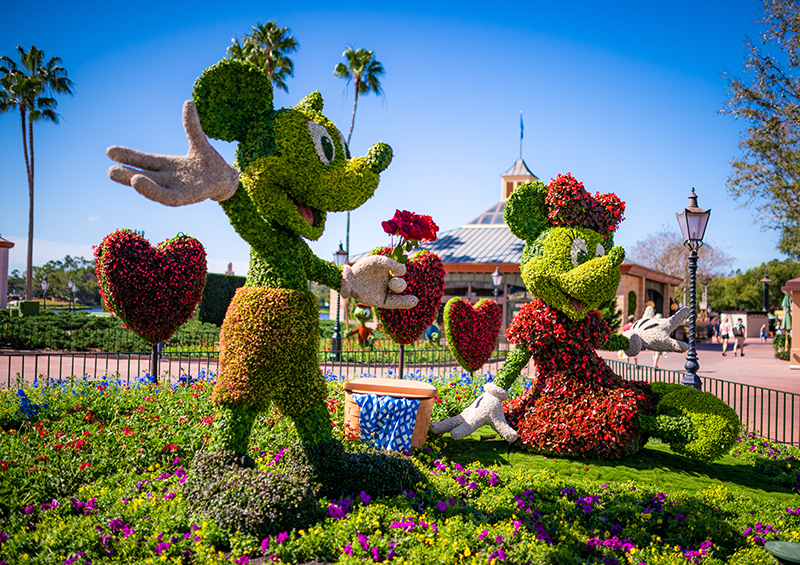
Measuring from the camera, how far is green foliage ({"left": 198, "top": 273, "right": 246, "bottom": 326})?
2394cm

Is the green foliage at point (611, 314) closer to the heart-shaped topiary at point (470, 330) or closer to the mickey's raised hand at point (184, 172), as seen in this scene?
the heart-shaped topiary at point (470, 330)

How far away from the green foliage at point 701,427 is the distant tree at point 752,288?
47.3m

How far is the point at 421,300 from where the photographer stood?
20.4 ft

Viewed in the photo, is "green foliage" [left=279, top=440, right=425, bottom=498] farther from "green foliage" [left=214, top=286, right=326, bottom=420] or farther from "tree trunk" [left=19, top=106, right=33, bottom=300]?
"tree trunk" [left=19, top=106, right=33, bottom=300]

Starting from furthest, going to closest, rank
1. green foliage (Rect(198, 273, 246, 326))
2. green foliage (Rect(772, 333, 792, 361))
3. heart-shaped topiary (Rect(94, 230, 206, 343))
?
1. green foliage (Rect(198, 273, 246, 326))
2. green foliage (Rect(772, 333, 792, 361))
3. heart-shaped topiary (Rect(94, 230, 206, 343))

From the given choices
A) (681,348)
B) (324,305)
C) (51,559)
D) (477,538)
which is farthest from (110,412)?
(324,305)

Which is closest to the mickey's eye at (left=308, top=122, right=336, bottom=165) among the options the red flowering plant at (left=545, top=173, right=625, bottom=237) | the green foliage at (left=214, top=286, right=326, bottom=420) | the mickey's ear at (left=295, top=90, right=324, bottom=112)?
the mickey's ear at (left=295, top=90, right=324, bottom=112)

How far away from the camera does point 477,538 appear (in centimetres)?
366

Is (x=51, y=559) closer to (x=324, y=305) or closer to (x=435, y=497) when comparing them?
(x=435, y=497)

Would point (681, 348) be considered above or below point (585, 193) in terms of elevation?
below

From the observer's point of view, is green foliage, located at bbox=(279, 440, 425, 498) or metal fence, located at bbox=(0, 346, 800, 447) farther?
metal fence, located at bbox=(0, 346, 800, 447)

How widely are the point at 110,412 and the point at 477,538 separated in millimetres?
4618

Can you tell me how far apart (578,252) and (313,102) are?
3.09 metres

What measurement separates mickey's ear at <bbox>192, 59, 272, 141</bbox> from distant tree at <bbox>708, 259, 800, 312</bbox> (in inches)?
1997
